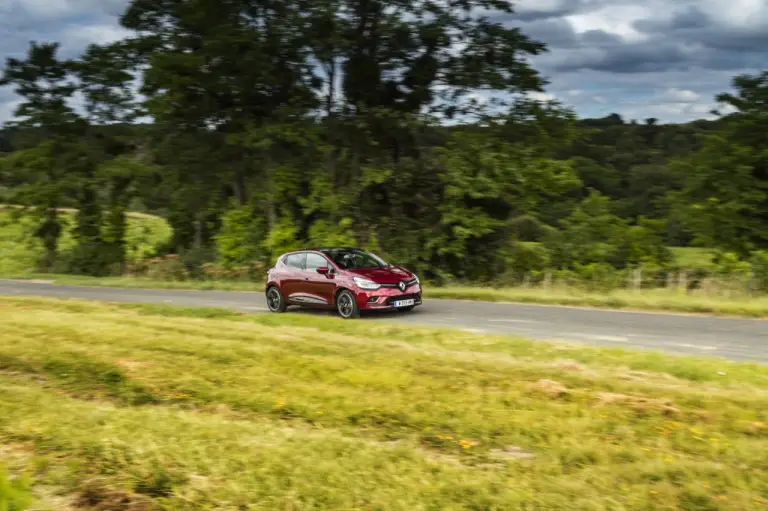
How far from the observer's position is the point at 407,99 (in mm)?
31641

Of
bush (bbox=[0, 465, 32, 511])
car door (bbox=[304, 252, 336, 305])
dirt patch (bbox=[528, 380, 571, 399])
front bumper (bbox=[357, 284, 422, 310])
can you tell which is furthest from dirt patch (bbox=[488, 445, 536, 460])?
car door (bbox=[304, 252, 336, 305])

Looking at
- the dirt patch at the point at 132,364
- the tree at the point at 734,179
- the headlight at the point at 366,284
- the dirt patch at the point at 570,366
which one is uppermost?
the tree at the point at 734,179

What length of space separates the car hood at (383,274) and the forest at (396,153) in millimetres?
9786

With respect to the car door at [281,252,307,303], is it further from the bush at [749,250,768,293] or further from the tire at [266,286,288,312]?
the bush at [749,250,768,293]

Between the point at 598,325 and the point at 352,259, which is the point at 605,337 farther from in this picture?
the point at 352,259

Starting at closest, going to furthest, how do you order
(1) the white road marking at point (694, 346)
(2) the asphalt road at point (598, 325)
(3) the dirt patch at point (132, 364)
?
(3) the dirt patch at point (132, 364), (1) the white road marking at point (694, 346), (2) the asphalt road at point (598, 325)

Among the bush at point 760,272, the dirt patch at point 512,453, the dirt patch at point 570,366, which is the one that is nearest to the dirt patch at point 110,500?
the dirt patch at point 512,453

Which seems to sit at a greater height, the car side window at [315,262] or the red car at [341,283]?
the car side window at [315,262]

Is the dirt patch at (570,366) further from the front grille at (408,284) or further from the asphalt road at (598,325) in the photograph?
the front grille at (408,284)

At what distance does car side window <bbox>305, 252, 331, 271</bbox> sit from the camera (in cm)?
1884

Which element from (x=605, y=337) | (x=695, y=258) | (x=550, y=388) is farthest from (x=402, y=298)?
(x=695, y=258)

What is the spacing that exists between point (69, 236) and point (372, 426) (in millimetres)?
37799

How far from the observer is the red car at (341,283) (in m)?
17.8

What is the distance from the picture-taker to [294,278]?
19.3 metres
